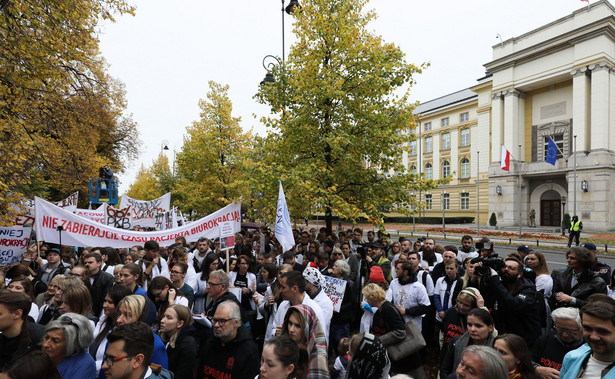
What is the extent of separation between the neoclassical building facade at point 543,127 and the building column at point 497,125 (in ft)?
0.36

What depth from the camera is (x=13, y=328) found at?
3.09 m

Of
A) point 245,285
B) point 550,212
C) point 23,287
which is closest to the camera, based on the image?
point 23,287

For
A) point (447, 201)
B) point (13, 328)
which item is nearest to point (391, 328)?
point (13, 328)

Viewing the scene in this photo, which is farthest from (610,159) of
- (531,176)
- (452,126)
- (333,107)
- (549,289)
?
(549,289)

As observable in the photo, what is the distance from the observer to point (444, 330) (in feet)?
14.1

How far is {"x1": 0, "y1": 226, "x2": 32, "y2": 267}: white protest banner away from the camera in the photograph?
802 cm

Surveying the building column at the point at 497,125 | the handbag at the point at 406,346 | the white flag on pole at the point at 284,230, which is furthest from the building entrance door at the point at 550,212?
the handbag at the point at 406,346

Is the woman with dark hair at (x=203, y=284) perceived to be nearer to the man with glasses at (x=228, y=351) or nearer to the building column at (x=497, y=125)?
the man with glasses at (x=228, y=351)

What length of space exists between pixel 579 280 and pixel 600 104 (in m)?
35.4

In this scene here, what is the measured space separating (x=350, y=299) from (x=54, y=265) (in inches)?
205

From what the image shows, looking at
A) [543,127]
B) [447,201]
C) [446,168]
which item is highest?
[543,127]

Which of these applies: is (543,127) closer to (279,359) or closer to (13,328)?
(279,359)

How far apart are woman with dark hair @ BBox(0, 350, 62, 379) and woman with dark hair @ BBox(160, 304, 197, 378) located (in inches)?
46.4

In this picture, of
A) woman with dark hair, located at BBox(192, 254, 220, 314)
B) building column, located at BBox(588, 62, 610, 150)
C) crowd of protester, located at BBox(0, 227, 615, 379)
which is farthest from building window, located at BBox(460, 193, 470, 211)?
woman with dark hair, located at BBox(192, 254, 220, 314)
